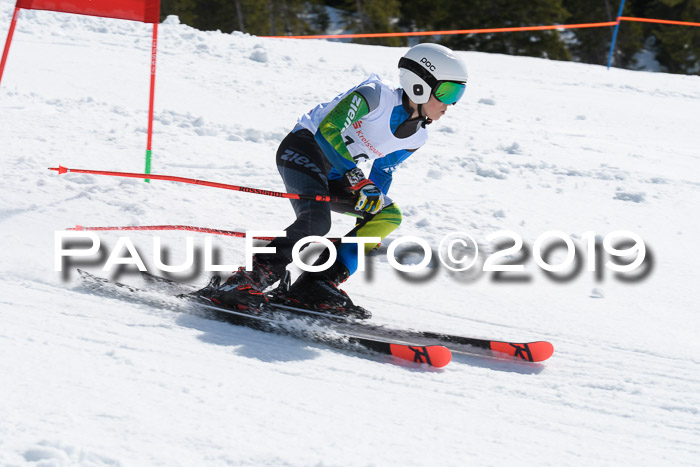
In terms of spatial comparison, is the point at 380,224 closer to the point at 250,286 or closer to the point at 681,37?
the point at 250,286

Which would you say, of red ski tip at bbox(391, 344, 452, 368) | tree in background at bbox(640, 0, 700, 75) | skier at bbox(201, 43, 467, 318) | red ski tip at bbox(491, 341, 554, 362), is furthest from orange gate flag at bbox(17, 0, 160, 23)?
tree in background at bbox(640, 0, 700, 75)

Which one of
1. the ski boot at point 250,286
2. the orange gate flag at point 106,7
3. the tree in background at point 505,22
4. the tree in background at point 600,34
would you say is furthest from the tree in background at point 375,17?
the ski boot at point 250,286

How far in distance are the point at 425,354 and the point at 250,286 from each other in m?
1.02

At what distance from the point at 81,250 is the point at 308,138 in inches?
64.0

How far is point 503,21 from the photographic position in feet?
84.7

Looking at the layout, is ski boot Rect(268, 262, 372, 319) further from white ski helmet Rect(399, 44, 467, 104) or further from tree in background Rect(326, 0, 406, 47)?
tree in background Rect(326, 0, 406, 47)

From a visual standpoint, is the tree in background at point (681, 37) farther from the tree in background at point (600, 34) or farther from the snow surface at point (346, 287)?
the snow surface at point (346, 287)

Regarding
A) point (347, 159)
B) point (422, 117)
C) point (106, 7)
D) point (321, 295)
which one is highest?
point (106, 7)

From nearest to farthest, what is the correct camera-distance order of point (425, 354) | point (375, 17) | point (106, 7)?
point (425, 354)
point (106, 7)
point (375, 17)

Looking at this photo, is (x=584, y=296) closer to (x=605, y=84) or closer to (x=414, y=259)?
(x=414, y=259)

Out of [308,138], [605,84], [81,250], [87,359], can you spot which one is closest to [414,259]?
[308,138]

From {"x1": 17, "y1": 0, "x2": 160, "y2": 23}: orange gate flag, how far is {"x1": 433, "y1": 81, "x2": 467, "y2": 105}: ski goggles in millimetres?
2752

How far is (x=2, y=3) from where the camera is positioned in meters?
10.9

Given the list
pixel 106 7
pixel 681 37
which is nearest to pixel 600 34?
pixel 681 37
